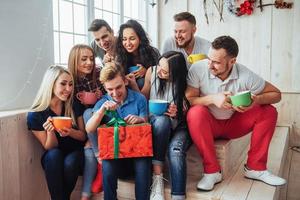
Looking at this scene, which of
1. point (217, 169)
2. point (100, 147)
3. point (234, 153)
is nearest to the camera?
point (100, 147)

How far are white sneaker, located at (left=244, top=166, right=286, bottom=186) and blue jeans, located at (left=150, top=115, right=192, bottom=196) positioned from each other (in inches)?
17.6

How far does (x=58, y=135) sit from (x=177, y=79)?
798 mm

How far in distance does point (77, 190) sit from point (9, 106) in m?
0.70

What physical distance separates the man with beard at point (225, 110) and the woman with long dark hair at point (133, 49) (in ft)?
1.45

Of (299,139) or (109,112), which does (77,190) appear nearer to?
(109,112)

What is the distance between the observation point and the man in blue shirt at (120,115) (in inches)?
69.9

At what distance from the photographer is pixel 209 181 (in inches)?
73.3

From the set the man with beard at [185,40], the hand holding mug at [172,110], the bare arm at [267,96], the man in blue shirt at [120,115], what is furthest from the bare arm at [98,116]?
the man with beard at [185,40]

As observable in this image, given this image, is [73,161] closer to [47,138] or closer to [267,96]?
[47,138]

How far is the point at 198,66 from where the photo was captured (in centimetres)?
203

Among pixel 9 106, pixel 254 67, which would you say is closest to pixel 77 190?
pixel 9 106

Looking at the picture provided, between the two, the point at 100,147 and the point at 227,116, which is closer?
the point at 100,147

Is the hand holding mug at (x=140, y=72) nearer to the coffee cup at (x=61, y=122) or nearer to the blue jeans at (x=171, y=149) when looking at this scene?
the blue jeans at (x=171, y=149)

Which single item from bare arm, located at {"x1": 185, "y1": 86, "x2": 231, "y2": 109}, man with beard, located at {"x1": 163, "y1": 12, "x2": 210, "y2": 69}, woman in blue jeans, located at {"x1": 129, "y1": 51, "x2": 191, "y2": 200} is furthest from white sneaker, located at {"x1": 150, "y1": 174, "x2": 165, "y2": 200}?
man with beard, located at {"x1": 163, "y1": 12, "x2": 210, "y2": 69}
